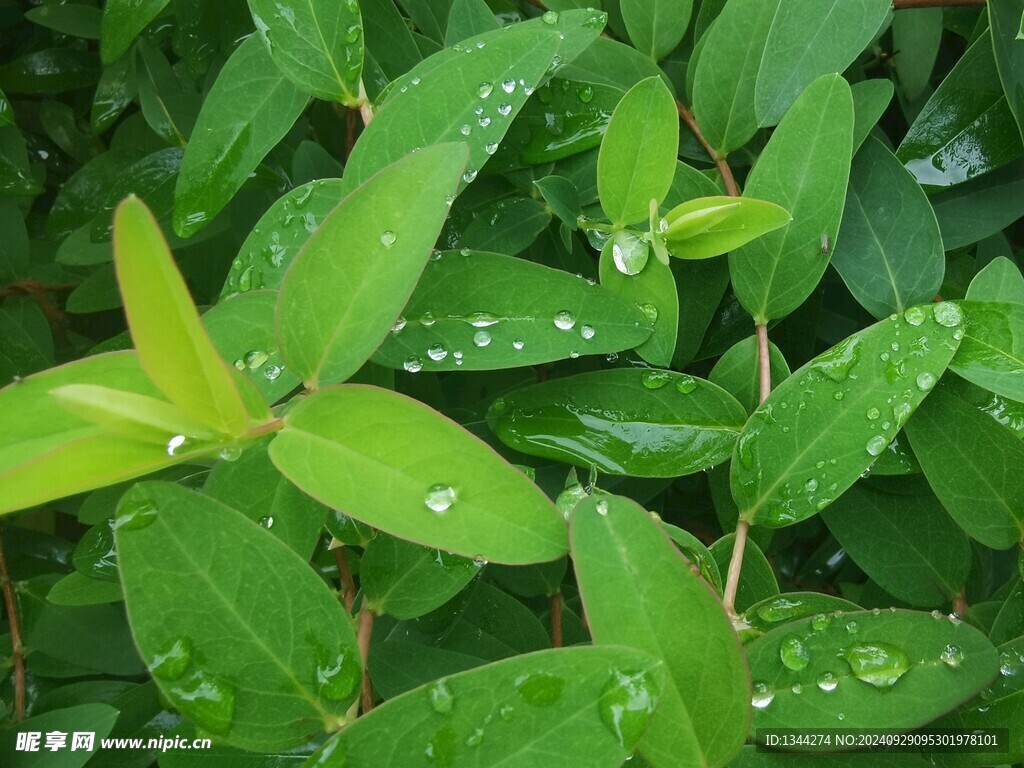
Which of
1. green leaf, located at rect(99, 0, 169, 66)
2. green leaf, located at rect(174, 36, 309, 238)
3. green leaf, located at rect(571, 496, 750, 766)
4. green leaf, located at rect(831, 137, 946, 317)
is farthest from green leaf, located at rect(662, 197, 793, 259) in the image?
Result: green leaf, located at rect(99, 0, 169, 66)

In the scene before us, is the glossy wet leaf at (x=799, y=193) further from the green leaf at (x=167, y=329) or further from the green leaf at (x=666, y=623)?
the green leaf at (x=167, y=329)

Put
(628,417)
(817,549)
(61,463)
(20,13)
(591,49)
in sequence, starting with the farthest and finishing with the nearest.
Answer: (20,13)
(817,549)
(591,49)
(628,417)
(61,463)

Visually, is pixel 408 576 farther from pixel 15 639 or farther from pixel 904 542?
pixel 15 639

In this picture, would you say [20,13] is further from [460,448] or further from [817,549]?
[817,549]

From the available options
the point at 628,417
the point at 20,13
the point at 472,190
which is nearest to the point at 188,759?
the point at 628,417

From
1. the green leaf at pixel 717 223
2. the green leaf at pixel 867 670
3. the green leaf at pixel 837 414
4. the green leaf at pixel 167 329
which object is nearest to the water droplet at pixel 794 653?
the green leaf at pixel 867 670

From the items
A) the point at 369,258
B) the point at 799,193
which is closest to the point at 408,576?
the point at 369,258
